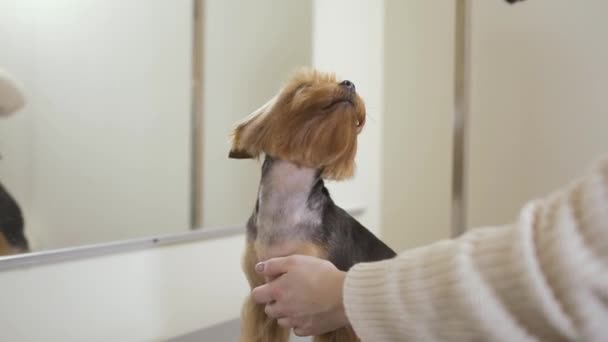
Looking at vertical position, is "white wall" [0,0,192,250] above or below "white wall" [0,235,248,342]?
above

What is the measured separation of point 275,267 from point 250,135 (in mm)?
184

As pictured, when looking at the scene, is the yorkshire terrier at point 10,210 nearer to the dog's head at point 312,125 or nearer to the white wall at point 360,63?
the dog's head at point 312,125

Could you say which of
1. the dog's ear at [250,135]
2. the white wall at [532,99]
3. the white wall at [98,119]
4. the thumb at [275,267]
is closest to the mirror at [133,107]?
the white wall at [98,119]

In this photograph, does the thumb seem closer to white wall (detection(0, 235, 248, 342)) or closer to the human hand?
the human hand

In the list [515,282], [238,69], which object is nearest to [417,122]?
[238,69]

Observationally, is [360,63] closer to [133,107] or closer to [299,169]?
[133,107]

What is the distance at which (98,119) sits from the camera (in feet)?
3.58

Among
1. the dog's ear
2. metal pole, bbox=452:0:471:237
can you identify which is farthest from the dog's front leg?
metal pole, bbox=452:0:471:237

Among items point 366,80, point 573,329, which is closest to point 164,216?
point 366,80

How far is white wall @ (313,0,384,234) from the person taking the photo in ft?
4.75

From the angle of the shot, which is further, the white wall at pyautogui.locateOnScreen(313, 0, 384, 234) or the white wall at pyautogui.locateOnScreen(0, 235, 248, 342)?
the white wall at pyautogui.locateOnScreen(313, 0, 384, 234)

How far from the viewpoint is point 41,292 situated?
2.91 ft

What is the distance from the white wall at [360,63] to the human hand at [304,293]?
790 millimetres

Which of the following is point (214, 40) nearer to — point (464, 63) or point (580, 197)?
point (464, 63)
